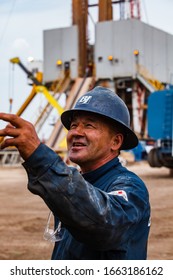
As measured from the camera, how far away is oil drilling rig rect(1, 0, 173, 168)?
33.6 m

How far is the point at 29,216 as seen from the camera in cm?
930

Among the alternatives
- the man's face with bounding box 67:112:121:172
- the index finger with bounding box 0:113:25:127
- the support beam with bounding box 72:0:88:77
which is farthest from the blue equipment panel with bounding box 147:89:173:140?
the support beam with bounding box 72:0:88:77

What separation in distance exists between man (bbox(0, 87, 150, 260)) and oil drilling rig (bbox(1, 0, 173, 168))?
29477mm

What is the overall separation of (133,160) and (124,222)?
1122 inches

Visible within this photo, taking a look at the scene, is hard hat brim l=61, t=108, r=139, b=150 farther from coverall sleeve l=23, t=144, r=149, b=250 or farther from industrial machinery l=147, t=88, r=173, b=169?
industrial machinery l=147, t=88, r=173, b=169

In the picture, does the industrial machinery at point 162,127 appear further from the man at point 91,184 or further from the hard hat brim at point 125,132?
the man at point 91,184

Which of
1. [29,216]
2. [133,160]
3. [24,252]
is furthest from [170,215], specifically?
[133,160]

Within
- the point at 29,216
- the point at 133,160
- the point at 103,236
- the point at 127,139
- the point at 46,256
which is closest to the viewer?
the point at 103,236

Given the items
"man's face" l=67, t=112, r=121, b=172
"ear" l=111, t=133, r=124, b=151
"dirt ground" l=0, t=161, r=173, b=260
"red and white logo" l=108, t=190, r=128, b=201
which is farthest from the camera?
"dirt ground" l=0, t=161, r=173, b=260

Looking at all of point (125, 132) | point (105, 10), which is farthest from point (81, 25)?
point (125, 132)

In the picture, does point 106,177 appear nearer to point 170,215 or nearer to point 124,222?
point 124,222

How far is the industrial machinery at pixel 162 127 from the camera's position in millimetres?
16453

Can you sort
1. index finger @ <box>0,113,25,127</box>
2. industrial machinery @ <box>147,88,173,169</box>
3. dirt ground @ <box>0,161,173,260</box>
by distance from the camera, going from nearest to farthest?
index finger @ <box>0,113,25,127</box> → dirt ground @ <box>0,161,173,260</box> → industrial machinery @ <box>147,88,173,169</box>

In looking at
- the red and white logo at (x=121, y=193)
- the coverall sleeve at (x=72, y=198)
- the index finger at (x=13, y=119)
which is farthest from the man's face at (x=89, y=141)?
the index finger at (x=13, y=119)
